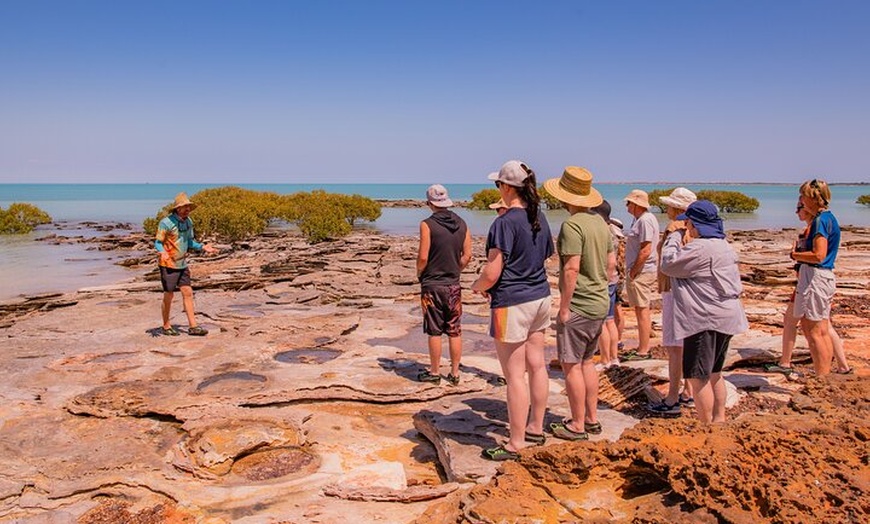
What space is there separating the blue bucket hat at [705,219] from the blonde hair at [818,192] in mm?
1577

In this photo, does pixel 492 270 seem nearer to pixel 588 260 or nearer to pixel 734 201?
pixel 588 260

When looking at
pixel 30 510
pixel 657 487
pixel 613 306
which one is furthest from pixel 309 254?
pixel 657 487

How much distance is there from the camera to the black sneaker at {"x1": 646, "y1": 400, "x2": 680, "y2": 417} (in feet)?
15.9

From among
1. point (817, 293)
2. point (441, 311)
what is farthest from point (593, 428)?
point (817, 293)

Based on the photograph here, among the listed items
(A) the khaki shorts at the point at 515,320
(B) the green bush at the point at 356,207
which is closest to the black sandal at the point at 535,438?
(A) the khaki shorts at the point at 515,320

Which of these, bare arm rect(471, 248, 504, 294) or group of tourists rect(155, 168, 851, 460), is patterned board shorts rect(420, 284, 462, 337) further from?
bare arm rect(471, 248, 504, 294)

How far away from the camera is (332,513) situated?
3.41 metres

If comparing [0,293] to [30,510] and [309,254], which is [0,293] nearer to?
[309,254]

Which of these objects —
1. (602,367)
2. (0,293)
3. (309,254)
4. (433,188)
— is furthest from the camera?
(309,254)

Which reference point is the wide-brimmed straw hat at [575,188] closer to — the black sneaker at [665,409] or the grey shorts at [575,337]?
the grey shorts at [575,337]

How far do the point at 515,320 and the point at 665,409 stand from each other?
1864 mm

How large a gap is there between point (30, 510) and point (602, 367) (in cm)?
454

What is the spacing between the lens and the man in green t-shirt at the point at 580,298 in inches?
159

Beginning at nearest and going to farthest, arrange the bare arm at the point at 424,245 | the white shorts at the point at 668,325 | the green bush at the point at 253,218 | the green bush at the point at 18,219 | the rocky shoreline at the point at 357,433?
the rocky shoreline at the point at 357,433
the white shorts at the point at 668,325
the bare arm at the point at 424,245
the green bush at the point at 253,218
the green bush at the point at 18,219
